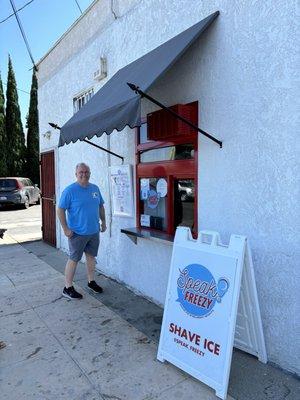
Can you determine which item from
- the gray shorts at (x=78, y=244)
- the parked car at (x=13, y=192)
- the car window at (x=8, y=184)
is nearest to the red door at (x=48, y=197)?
the gray shorts at (x=78, y=244)

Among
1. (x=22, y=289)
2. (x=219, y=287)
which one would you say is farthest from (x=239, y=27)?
(x=22, y=289)

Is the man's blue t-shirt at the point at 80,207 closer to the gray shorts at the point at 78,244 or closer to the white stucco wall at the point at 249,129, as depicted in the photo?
the gray shorts at the point at 78,244

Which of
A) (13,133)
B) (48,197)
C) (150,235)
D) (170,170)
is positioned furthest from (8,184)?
(170,170)

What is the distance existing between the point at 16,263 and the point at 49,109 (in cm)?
348

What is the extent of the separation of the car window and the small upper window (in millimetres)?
12403

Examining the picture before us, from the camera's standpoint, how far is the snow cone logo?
8.98 ft

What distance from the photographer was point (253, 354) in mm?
3092

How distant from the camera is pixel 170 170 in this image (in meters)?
4.12

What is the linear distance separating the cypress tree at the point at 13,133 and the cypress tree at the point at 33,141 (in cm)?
56

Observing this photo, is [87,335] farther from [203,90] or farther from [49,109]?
[49,109]

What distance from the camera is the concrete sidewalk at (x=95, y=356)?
2.71m

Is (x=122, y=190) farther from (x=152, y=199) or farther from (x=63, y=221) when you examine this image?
(x=63, y=221)

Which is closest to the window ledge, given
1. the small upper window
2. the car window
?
the small upper window

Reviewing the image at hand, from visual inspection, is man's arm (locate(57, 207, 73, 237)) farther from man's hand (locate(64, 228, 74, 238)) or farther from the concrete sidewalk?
the concrete sidewalk
